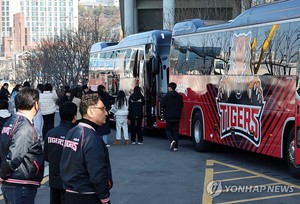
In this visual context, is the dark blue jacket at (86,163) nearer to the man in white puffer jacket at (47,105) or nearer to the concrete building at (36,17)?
the man in white puffer jacket at (47,105)

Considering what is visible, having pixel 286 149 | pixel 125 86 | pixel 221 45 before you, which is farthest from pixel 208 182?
pixel 125 86

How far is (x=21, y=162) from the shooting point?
606 centimetres

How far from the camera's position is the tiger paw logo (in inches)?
522

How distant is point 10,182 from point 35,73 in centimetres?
5912

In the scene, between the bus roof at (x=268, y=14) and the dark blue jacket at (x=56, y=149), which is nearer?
the dark blue jacket at (x=56, y=149)

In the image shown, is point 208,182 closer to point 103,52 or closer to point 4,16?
point 103,52

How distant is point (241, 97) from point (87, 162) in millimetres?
9121

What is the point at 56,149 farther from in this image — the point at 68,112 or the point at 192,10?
the point at 192,10

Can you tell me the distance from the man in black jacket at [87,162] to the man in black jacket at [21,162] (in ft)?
2.11

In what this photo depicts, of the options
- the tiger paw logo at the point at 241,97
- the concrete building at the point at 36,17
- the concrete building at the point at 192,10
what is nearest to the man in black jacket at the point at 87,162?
the tiger paw logo at the point at 241,97

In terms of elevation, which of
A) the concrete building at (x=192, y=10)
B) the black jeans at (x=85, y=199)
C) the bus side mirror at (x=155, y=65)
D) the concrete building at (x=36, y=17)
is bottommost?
the black jeans at (x=85, y=199)

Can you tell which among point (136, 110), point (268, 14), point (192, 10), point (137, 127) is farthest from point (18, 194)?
point (192, 10)

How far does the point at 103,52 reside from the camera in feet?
91.7

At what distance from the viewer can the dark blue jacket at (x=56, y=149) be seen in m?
6.83
